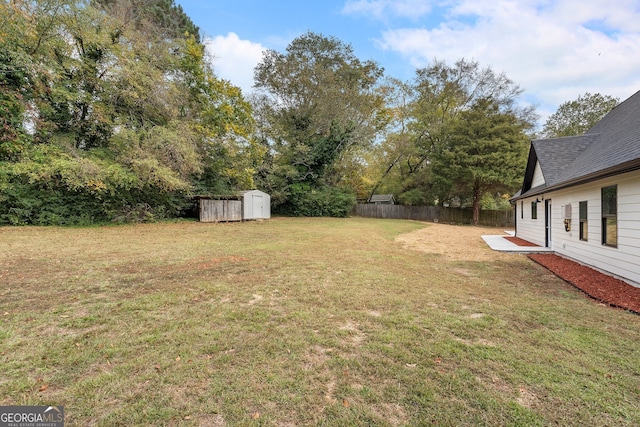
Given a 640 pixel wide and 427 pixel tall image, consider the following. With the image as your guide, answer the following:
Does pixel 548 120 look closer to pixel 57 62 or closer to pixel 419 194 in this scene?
pixel 419 194

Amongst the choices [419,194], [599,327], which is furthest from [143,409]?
[419,194]

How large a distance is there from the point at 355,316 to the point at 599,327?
2.82 m

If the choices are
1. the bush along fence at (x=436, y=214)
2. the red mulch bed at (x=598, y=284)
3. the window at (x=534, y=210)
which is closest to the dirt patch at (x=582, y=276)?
the red mulch bed at (x=598, y=284)

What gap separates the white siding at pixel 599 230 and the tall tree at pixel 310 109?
15.6 meters

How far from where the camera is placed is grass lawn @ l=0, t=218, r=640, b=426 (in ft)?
6.25

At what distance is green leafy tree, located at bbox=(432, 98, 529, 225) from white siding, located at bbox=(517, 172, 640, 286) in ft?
39.9

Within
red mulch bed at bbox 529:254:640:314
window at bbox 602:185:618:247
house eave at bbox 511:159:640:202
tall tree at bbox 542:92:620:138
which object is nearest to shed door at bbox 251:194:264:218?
red mulch bed at bbox 529:254:640:314

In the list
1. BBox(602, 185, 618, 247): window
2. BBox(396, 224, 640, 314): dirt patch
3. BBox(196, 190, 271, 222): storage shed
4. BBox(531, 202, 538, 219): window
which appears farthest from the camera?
BBox(196, 190, 271, 222): storage shed

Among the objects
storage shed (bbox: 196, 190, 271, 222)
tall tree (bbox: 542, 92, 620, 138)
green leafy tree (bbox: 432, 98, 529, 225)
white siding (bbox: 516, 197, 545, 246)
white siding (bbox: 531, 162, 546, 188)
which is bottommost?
white siding (bbox: 516, 197, 545, 246)

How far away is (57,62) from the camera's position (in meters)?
11.6

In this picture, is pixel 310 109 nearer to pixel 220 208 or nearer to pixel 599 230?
pixel 220 208

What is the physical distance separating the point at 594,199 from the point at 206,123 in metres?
17.0

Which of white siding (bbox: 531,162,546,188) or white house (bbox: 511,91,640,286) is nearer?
white house (bbox: 511,91,640,286)

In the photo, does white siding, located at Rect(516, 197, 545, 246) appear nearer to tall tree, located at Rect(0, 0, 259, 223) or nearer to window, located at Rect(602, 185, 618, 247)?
window, located at Rect(602, 185, 618, 247)
